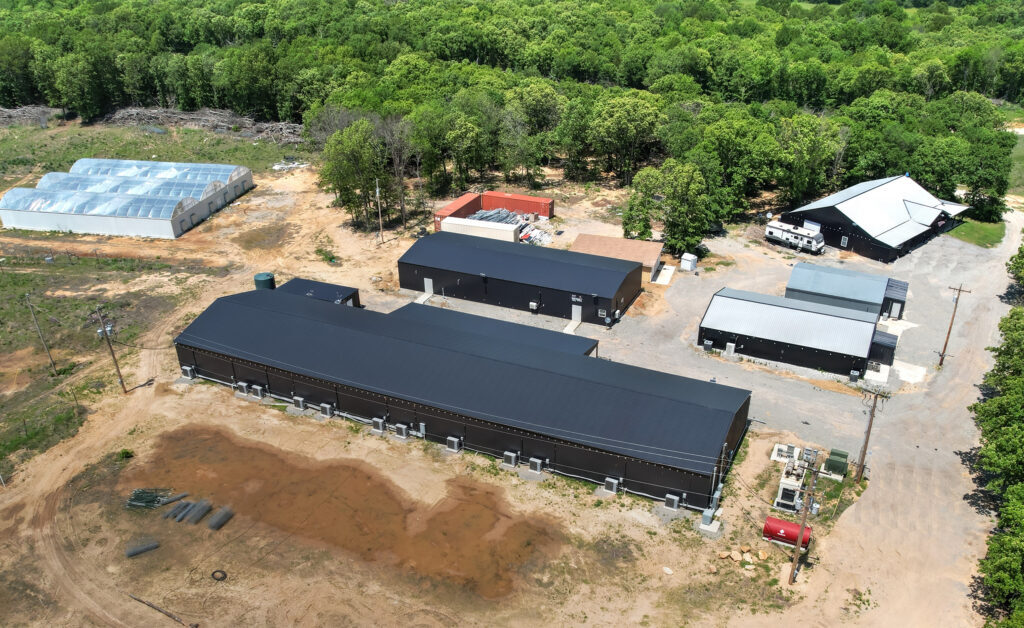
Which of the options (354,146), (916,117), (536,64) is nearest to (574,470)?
(354,146)

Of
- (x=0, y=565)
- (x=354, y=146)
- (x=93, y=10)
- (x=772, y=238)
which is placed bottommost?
(x=0, y=565)

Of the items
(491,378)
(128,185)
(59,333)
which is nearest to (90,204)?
(128,185)

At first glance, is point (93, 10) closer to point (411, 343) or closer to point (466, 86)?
point (466, 86)

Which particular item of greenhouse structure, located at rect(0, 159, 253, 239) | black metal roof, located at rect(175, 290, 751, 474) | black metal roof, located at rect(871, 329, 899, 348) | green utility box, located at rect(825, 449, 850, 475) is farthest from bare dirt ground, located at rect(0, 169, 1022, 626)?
greenhouse structure, located at rect(0, 159, 253, 239)

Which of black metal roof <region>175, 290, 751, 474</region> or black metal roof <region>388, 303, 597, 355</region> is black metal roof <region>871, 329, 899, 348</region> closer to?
black metal roof <region>175, 290, 751, 474</region>

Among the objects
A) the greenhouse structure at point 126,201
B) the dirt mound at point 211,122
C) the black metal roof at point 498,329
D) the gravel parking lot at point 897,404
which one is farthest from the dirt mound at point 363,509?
the dirt mound at point 211,122

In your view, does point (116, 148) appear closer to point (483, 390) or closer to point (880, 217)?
point (483, 390)
